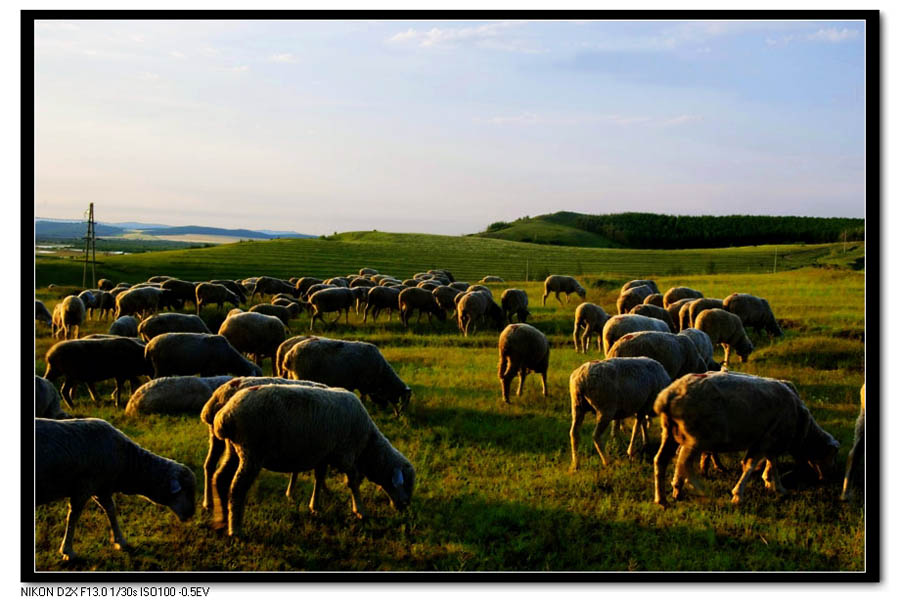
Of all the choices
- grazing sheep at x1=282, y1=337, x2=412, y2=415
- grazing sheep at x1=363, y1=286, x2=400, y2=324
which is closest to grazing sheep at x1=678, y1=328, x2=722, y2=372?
grazing sheep at x1=282, y1=337, x2=412, y2=415

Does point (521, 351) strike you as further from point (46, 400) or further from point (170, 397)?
point (46, 400)

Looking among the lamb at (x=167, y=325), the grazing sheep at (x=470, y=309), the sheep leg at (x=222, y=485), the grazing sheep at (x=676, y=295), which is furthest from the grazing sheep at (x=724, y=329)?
the sheep leg at (x=222, y=485)

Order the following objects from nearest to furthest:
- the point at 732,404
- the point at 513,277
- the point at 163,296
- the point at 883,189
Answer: the point at 883,189 → the point at 732,404 → the point at 163,296 → the point at 513,277

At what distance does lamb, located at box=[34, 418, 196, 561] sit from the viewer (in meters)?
6.30

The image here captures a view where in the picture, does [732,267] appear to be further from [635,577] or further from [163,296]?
[635,577]

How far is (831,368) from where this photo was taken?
16969mm

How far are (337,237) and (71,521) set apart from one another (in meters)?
107

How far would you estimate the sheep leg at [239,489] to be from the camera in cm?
665

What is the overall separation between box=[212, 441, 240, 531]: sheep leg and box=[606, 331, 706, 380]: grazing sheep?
25.3ft

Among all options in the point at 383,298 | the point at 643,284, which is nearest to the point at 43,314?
the point at 383,298

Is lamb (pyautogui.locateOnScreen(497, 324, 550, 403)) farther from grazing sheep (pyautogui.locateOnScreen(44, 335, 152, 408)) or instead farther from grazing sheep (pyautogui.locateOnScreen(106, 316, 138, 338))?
grazing sheep (pyautogui.locateOnScreen(106, 316, 138, 338))

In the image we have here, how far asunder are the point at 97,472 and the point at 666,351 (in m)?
9.47

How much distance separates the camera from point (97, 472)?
6578 mm

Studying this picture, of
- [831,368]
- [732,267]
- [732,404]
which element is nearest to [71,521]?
[732,404]
